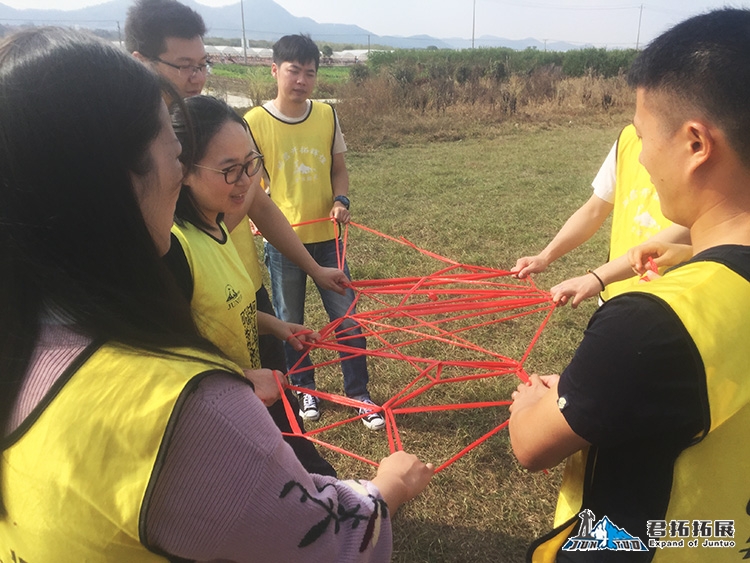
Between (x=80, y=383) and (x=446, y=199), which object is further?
(x=446, y=199)

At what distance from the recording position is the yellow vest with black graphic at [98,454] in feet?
2.32

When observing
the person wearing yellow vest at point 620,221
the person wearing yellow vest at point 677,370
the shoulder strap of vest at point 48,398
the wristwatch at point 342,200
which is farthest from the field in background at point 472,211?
the shoulder strap of vest at point 48,398

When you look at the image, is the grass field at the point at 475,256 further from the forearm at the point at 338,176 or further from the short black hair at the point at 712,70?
the short black hair at the point at 712,70

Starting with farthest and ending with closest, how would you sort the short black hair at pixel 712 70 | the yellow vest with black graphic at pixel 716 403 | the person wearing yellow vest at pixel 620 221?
the person wearing yellow vest at pixel 620 221, the short black hair at pixel 712 70, the yellow vest with black graphic at pixel 716 403

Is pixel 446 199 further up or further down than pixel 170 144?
further down

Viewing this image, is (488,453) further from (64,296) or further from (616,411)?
A: (64,296)

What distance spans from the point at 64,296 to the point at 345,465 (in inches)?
94.2

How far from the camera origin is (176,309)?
0.87m

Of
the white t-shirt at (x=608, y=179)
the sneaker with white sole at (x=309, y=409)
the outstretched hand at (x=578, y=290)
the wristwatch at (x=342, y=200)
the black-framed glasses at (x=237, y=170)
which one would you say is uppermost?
the black-framed glasses at (x=237, y=170)

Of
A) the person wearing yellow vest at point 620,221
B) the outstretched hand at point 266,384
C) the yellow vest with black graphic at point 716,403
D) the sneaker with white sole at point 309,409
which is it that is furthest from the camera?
the sneaker with white sole at point 309,409

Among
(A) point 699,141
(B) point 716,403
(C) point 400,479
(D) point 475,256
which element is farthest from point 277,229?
(D) point 475,256

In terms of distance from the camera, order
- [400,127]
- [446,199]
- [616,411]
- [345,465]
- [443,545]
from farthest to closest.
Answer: [400,127], [446,199], [345,465], [443,545], [616,411]

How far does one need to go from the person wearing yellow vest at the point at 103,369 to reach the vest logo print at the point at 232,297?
0.81 metres

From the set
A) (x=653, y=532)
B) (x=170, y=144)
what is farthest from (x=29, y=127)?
(x=653, y=532)
